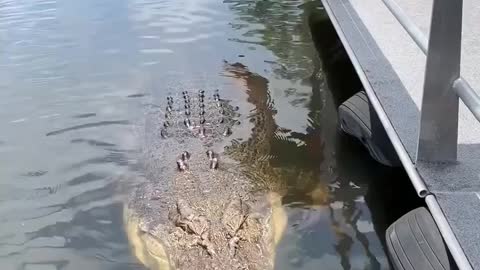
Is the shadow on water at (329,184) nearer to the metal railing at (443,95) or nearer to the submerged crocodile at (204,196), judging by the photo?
the submerged crocodile at (204,196)

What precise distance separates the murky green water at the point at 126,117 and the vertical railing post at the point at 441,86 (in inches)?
50.6

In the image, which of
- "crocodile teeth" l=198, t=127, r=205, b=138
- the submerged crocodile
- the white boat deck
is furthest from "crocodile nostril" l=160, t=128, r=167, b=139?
the white boat deck

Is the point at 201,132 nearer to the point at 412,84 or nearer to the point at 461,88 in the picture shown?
the point at 412,84

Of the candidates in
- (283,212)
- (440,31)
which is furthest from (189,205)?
(440,31)

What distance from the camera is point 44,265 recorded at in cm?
423

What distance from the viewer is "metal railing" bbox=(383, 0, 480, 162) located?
276cm

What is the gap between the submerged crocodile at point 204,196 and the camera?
157 inches

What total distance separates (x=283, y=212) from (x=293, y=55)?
3623 mm

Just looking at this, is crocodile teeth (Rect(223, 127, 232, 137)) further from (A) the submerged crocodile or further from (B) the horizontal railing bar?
(B) the horizontal railing bar

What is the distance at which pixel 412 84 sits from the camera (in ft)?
13.9

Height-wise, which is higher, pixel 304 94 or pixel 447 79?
Answer: pixel 447 79

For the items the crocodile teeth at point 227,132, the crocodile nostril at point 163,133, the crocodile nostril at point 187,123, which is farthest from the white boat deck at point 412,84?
the crocodile nostril at point 163,133

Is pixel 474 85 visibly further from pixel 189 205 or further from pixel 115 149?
pixel 115 149

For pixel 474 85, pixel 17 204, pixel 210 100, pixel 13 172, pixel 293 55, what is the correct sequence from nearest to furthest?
pixel 474 85, pixel 17 204, pixel 13 172, pixel 210 100, pixel 293 55
